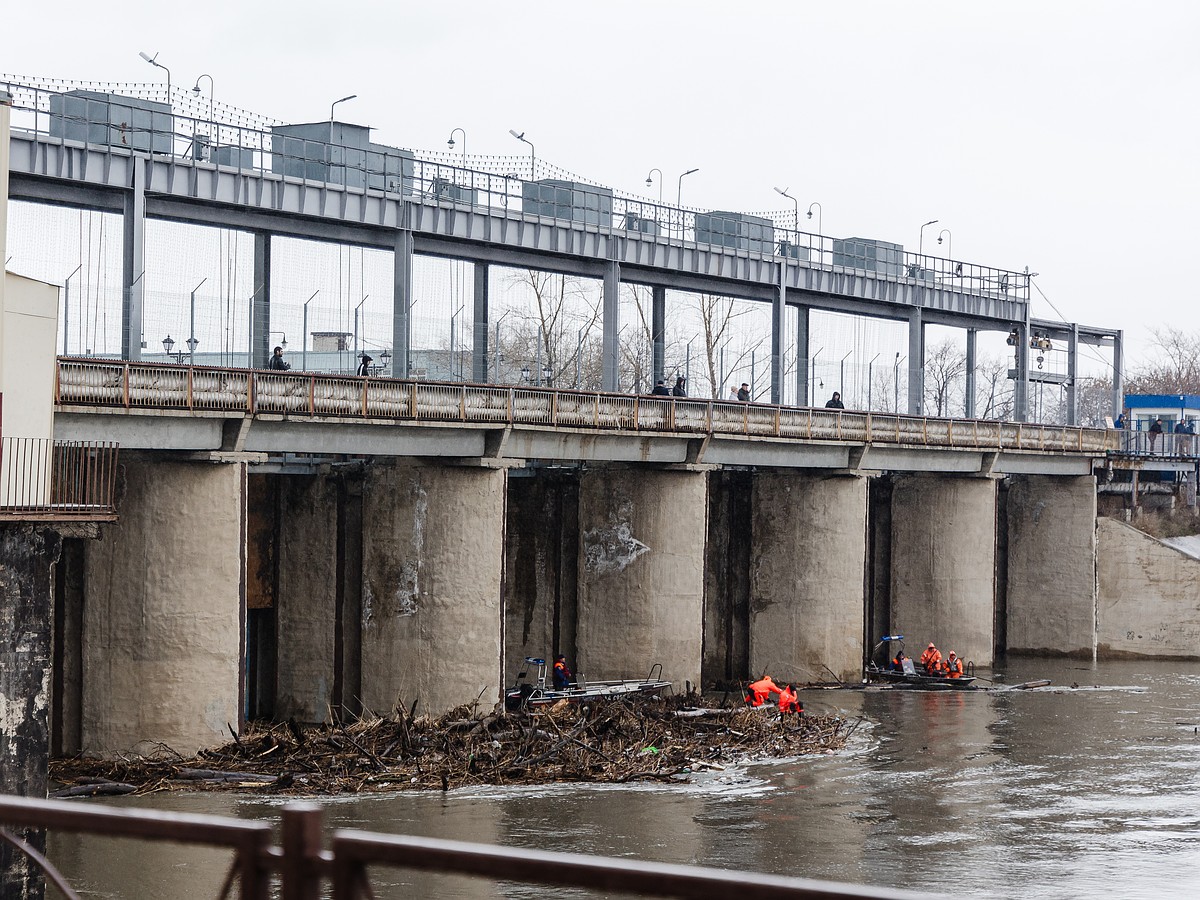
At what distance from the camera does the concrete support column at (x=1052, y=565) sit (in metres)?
56.3

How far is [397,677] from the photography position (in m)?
34.6

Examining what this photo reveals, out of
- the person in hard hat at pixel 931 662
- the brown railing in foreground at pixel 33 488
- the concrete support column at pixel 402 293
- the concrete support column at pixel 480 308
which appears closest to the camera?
the brown railing in foreground at pixel 33 488

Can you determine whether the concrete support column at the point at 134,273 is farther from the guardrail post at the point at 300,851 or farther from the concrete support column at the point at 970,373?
the concrete support column at the point at 970,373

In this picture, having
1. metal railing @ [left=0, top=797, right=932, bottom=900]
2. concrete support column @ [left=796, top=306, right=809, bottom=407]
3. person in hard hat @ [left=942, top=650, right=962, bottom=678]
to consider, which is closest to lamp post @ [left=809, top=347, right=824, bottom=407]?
concrete support column @ [left=796, top=306, right=809, bottom=407]

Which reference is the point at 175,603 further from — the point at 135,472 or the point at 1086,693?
A: the point at 1086,693

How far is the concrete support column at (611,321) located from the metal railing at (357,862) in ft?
137

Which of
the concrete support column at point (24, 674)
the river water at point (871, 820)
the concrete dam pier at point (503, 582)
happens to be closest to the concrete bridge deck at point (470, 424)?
the concrete dam pier at point (503, 582)

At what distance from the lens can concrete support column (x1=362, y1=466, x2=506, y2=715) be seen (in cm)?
3444

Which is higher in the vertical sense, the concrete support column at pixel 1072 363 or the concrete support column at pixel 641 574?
the concrete support column at pixel 1072 363

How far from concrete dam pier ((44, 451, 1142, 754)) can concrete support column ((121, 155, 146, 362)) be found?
15.5ft

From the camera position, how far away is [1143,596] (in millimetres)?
56375

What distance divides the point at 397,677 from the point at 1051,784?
14.0 metres

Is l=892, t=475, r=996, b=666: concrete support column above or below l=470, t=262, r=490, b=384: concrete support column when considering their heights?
below

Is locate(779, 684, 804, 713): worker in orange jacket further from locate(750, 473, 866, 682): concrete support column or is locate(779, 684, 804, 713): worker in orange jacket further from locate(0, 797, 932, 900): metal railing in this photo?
locate(0, 797, 932, 900): metal railing
